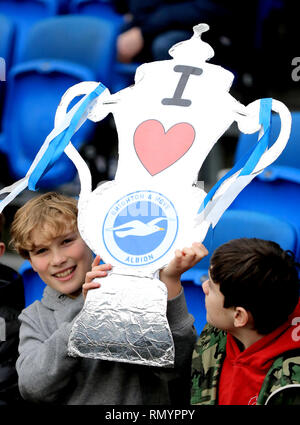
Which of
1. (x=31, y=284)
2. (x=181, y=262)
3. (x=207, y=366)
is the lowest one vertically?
(x=31, y=284)

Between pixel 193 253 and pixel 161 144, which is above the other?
pixel 161 144

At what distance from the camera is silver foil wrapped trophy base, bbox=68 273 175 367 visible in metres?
1.07

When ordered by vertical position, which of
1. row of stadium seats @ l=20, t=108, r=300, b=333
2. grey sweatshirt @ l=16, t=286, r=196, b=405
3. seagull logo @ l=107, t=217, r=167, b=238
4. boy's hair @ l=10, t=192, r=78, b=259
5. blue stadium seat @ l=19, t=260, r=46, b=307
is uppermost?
seagull logo @ l=107, t=217, r=167, b=238

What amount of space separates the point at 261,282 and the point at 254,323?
3.1 inches

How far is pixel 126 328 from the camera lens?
107 cm

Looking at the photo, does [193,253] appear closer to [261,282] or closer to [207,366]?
[261,282]

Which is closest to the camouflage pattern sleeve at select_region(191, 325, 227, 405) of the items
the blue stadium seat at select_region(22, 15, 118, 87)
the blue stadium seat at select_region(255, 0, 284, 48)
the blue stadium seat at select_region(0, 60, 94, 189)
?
the blue stadium seat at select_region(0, 60, 94, 189)

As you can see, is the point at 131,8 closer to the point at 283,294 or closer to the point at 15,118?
the point at 15,118

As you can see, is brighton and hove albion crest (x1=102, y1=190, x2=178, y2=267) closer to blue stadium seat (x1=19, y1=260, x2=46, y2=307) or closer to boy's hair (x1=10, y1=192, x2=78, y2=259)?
boy's hair (x1=10, y1=192, x2=78, y2=259)

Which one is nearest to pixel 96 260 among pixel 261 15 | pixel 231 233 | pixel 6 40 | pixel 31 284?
pixel 231 233

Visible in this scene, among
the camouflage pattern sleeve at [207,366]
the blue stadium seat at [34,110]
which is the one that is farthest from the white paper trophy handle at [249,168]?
the blue stadium seat at [34,110]

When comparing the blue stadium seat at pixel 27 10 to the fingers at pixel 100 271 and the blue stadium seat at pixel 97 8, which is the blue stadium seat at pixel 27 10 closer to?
the blue stadium seat at pixel 97 8

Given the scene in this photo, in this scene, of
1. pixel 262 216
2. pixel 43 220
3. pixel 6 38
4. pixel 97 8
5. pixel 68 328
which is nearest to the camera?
pixel 68 328

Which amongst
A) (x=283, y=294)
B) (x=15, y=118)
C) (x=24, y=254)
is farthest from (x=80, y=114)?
(x=15, y=118)
